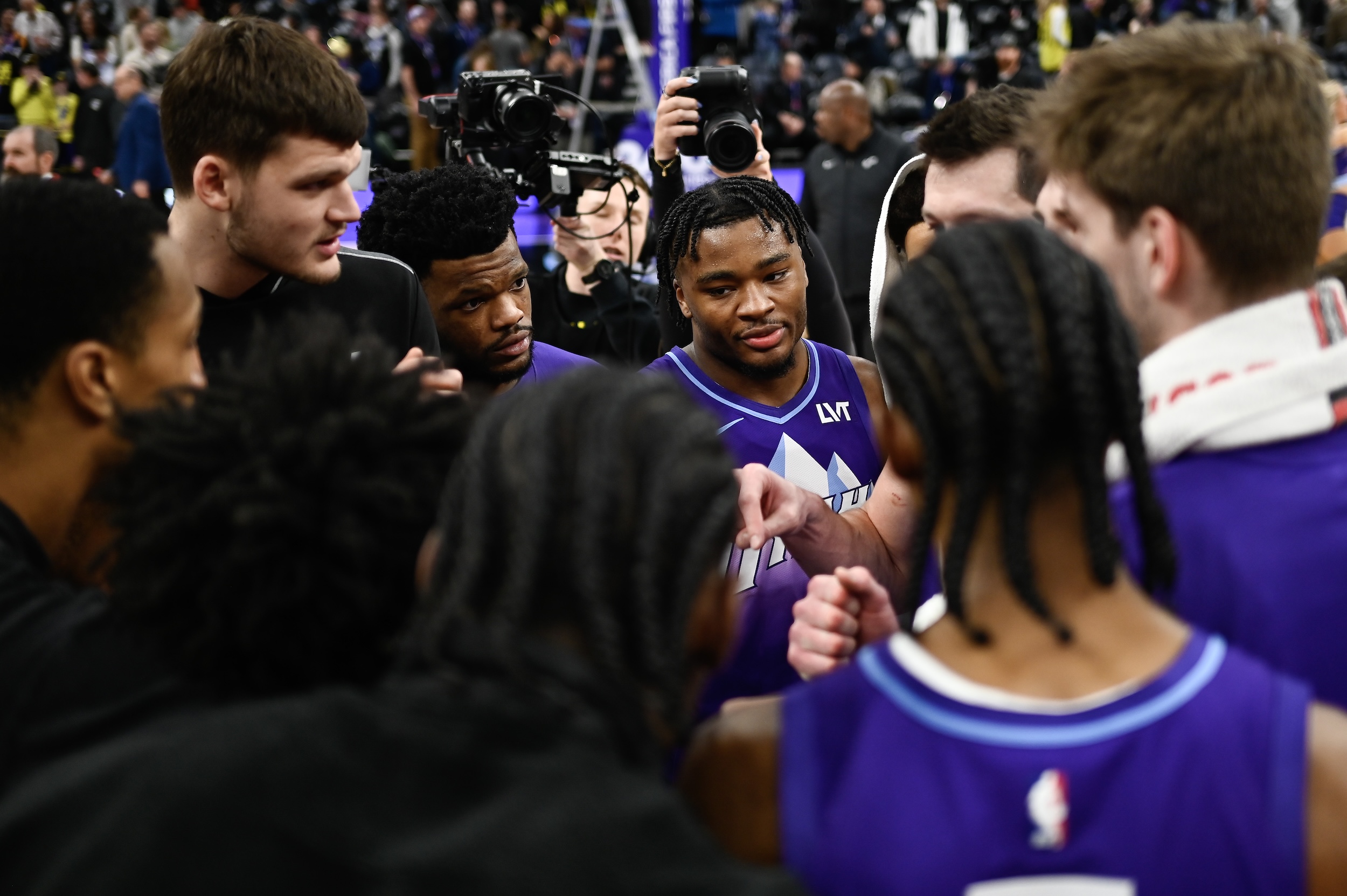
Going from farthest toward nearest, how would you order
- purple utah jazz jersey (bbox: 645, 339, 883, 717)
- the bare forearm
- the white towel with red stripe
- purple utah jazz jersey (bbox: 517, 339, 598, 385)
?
purple utah jazz jersey (bbox: 517, 339, 598, 385) < purple utah jazz jersey (bbox: 645, 339, 883, 717) < the bare forearm < the white towel with red stripe

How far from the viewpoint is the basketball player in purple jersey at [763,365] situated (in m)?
2.68

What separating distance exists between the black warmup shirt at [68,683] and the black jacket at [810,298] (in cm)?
220

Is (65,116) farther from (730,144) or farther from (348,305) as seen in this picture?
(348,305)

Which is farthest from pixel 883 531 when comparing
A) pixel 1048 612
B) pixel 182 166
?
pixel 182 166

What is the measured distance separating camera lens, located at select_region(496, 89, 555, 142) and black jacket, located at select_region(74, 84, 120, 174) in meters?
8.97

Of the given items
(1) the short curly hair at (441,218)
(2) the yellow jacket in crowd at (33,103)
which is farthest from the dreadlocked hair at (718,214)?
(2) the yellow jacket in crowd at (33,103)

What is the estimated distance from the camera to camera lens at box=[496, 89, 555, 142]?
3820mm

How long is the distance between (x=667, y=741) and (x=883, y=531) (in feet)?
4.31

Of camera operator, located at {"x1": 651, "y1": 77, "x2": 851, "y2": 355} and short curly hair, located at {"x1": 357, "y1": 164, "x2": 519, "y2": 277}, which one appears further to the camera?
camera operator, located at {"x1": 651, "y1": 77, "x2": 851, "y2": 355}

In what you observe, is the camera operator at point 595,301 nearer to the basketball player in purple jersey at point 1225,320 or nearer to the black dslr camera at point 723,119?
the black dslr camera at point 723,119

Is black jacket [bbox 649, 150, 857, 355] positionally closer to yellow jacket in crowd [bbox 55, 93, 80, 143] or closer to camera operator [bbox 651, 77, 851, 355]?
camera operator [bbox 651, 77, 851, 355]

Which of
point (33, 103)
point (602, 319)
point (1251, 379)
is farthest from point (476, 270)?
point (33, 103)

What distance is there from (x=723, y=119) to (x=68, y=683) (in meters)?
2.71

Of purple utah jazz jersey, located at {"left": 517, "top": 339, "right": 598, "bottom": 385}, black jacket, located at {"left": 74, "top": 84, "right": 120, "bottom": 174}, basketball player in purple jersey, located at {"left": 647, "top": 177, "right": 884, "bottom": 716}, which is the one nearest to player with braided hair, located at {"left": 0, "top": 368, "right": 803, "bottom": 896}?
basketball player in purple jersey, located at {"left": 647, "top": 177, "right": 884, "bottom": 716}
